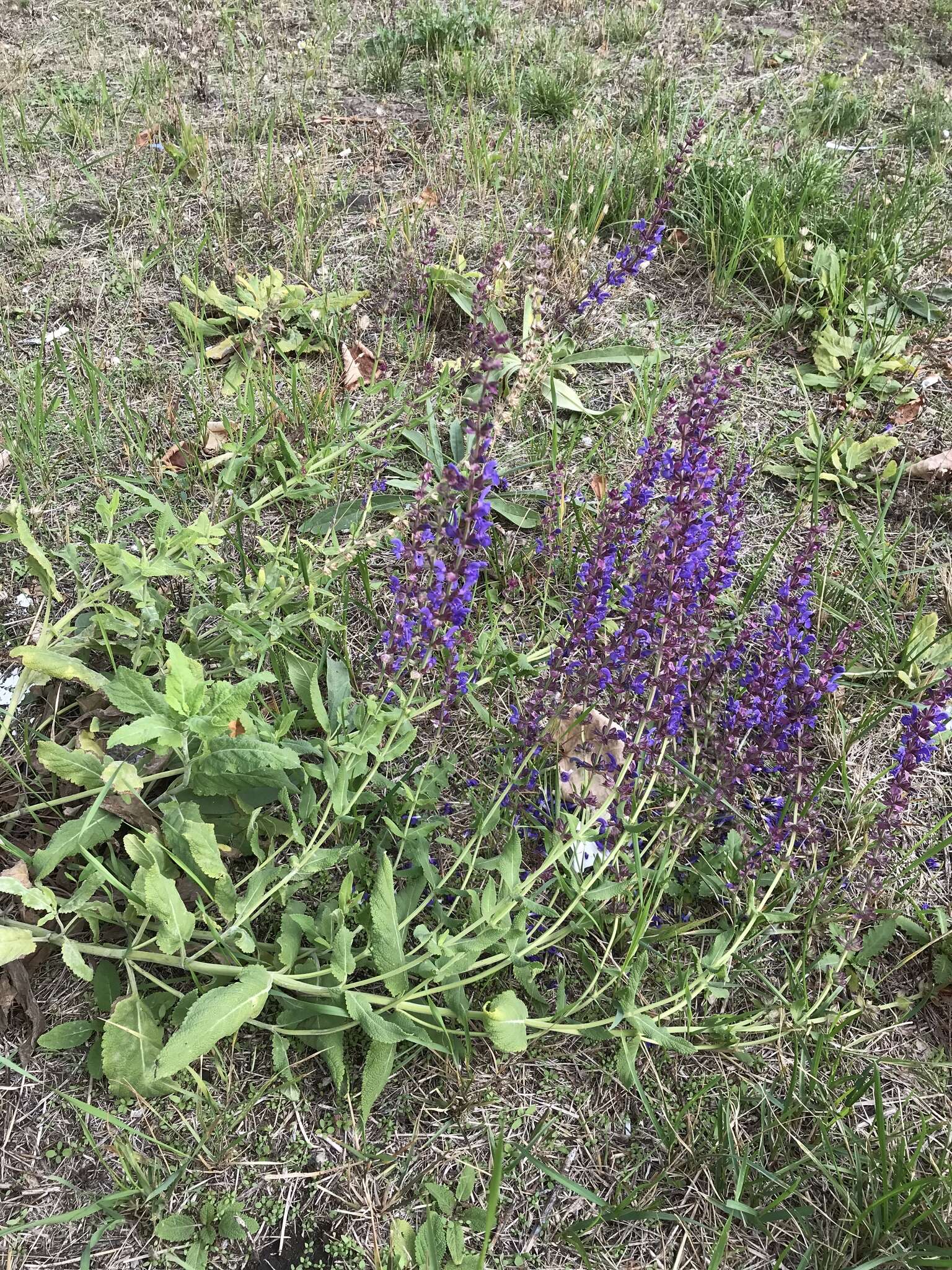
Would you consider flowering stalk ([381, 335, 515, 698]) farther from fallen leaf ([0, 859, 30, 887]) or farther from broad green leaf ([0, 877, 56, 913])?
fallen leaf ([0, 859, 30, 887])

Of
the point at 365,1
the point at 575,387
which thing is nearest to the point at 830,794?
the point at 575,387

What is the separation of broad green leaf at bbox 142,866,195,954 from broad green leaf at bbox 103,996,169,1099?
210 millimetres

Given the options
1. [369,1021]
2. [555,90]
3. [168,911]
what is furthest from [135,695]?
[555,90]

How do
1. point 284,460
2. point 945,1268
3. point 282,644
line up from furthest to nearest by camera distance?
point 284,460, point 282,644, point 945,1268

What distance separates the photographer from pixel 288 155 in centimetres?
420

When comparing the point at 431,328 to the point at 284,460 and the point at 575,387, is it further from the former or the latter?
the point at 284,460

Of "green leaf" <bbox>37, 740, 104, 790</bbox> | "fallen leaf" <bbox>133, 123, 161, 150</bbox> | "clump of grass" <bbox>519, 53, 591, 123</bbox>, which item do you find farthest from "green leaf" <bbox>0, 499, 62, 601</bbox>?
"clump of grass" <bbox>519, 53, 591, 123</bbox>

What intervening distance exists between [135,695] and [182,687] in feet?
0.45

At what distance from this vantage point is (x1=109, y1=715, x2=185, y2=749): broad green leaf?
1.90 m

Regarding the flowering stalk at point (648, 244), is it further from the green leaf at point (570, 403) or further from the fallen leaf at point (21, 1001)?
the fallen leaf at point (21, 1001)

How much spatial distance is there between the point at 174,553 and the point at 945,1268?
7.92 ft

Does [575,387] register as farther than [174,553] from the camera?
Yes

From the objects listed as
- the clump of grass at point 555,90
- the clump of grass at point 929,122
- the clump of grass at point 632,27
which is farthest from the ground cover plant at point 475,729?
the clump of grass at point 632,27

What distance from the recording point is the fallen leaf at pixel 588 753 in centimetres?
232
